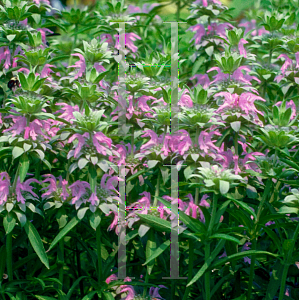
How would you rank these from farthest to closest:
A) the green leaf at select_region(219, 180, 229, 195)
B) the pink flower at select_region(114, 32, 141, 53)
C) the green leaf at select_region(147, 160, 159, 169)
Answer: the pink flower at select_region(114, 32, 141, 53), the green leaf at select_region(147, 160, 159, 169), the green leaf at select_region(219, 180, 229, 195)

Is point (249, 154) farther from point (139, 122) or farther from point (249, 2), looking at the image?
point (249, 2)

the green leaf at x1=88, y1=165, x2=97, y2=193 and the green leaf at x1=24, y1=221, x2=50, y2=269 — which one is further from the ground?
the green leaf at x1=88, y1=165, x2=97, y2=193

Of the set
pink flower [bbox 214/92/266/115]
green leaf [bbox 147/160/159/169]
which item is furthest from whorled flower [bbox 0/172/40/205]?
pink flower [bbox 214/92/266/115]

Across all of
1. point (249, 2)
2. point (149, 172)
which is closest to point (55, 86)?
point (149, 172)

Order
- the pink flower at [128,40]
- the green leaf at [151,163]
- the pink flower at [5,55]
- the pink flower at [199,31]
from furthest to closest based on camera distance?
1. the pink flower at [199,31]
2. the pink flower at [128,40]
3. the pink flower at [5,55]
4. the green leaf at [151,163]

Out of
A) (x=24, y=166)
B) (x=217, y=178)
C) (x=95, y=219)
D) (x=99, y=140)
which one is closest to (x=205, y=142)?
(x=217, y=178)

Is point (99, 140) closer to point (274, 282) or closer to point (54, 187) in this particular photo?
point (54, 187)

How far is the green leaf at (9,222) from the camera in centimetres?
189

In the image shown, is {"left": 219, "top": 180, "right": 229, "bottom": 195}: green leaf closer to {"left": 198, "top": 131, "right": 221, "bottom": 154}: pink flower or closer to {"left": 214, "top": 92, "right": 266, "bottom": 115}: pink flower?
{"left": 198, "top": 131, "right": 221, "bottom": 154}: pink flower

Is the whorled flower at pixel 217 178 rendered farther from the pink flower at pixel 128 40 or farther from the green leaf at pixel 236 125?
the pink flower at pixel 128 40

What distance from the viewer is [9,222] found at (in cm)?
192

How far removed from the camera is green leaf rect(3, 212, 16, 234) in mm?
1892

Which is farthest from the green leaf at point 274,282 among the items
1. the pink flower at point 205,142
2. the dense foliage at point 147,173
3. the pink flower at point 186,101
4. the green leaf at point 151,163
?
the pink flower at point 186,101

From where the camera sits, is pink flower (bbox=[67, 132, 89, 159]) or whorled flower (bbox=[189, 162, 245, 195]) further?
pink flower (bbox=[67, 132, 89, 159])
